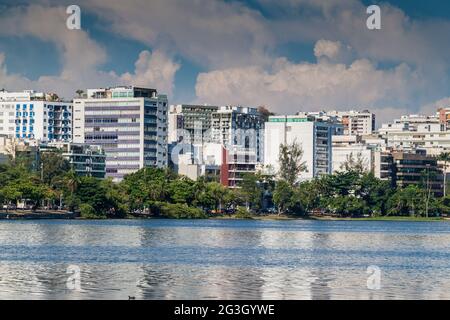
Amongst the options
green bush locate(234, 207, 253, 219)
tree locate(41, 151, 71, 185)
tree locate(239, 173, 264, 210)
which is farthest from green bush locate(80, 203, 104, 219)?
tree locate(239, 173, 264, 210)

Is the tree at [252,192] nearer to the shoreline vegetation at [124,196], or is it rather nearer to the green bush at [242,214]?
the shoreline vegetation at [124,196]

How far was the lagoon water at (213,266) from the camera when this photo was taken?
54.5 meters

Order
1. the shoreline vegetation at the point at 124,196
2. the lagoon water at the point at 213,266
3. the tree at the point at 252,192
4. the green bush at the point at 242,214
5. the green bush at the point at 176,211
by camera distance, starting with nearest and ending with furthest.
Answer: the lagoon water at the point at 213,266
the shoreline vegetation at the point at 124,196
the green bush at the point at 176,211
the green bush at the point at 242,214
the tree at the point at 252,192

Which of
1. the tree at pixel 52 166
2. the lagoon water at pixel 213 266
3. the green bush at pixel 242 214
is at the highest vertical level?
the tree at pixel 52 166

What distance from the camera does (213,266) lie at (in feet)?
226

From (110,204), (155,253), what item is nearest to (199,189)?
(110,204)

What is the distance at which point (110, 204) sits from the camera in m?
161

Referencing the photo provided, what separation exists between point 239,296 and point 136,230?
68.2m

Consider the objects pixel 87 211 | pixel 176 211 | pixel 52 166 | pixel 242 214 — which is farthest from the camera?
pixel 242 214


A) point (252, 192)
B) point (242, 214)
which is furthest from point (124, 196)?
point (252, 192)

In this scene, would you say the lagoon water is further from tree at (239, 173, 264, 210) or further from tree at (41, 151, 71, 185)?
tree at (239, 173, 264, 210)

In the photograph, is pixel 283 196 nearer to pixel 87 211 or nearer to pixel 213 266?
pixel 87 211

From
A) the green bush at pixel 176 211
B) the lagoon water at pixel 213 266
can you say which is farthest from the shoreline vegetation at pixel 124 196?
the lagoon water at pixel 213 266
